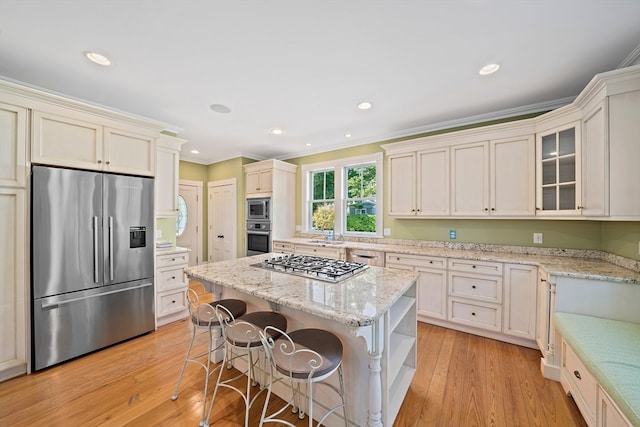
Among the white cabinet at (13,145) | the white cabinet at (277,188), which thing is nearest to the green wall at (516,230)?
the white cabinet at (277,188)

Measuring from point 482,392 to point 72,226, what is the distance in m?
3.86

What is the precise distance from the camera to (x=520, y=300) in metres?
2.54

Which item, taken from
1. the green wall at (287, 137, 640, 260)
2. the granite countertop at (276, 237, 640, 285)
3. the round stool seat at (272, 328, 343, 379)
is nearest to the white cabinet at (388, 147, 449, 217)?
the green wall at (287, 137, 640, 260)

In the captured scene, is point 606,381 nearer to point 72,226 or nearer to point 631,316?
point 631,316

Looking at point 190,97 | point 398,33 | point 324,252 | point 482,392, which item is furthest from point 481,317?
point 190,97

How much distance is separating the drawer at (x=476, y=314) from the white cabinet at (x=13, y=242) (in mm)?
4210

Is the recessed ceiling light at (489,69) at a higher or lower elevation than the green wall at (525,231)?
higher

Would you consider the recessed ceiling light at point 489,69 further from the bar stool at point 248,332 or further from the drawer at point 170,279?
the drawer at point 170,279

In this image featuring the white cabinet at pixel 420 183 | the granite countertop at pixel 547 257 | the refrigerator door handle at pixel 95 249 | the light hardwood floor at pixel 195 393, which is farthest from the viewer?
the white cabinet at pixel 420 183

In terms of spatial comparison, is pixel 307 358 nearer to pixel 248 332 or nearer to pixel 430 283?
pixel 248 332

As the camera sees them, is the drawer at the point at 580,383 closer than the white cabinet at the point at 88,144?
Yes

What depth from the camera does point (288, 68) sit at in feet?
7.16

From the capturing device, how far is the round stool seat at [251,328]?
147 centimetres

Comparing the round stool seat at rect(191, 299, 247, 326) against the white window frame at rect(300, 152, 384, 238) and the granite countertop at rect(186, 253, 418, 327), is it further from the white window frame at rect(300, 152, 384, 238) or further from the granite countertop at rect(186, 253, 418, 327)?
the white window frame at rect(300, 152, 384, 238)
